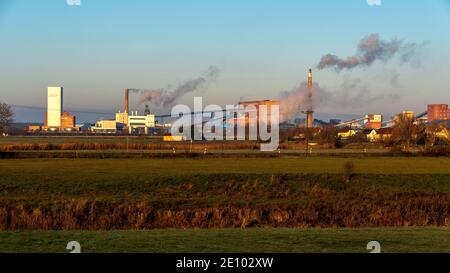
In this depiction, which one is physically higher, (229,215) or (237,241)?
(237,241)

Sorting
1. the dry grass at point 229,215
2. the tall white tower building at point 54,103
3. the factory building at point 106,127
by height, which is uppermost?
the tall white tower building at point 54,103

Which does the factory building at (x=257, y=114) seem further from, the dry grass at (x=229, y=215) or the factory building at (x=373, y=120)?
the dry grass at (x=229, y=215)

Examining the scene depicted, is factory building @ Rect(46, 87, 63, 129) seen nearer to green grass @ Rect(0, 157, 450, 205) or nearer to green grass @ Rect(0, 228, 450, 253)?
green grass @ Rect(0, 157, 450, 205)

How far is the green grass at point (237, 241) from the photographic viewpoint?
10789mm

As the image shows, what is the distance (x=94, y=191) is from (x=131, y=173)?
613 cm

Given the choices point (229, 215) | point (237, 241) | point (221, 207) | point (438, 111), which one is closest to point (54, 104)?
point (438, 111)

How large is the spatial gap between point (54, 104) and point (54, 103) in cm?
70

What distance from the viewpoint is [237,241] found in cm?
1190

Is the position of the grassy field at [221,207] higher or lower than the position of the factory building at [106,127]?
lower

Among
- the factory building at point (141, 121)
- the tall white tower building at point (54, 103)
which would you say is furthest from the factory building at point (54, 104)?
the factory building at point (141, 121)

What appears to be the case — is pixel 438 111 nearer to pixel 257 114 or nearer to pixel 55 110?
pixel 257 114

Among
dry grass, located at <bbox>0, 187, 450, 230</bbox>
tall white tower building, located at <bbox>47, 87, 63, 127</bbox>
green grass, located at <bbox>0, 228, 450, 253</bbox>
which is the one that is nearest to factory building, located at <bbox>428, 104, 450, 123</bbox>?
tall white tower building, located at <bbox>47, 87, 63, 127</bbox>

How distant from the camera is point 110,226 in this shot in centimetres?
2153
